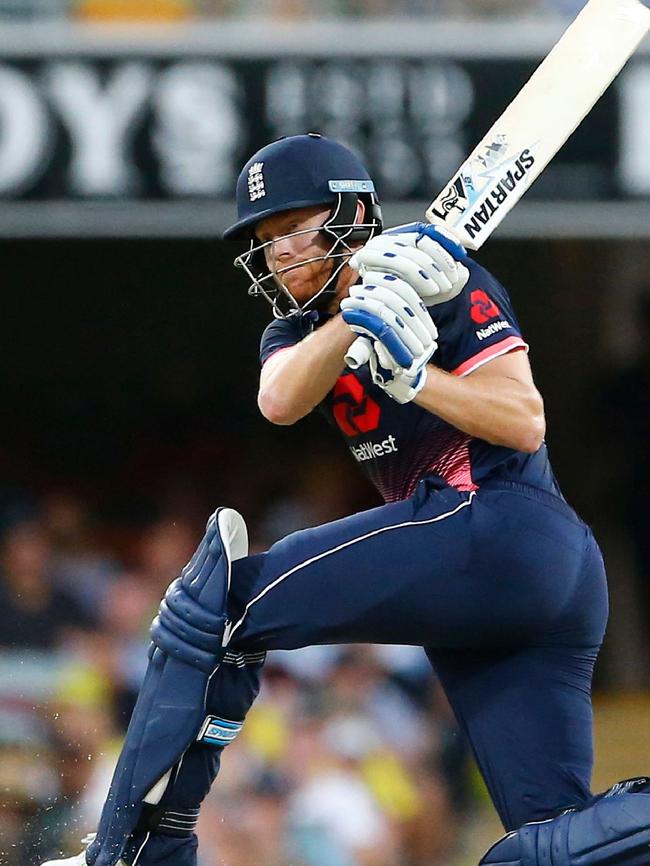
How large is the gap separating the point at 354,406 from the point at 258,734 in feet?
7.05

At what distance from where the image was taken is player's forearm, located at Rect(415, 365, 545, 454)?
97.7 inches

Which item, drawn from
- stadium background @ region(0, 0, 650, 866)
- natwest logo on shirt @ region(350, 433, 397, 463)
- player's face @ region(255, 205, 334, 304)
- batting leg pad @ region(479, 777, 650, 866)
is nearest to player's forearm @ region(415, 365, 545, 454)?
natwest logo on shirt @ region(350, 433, 397, 463)

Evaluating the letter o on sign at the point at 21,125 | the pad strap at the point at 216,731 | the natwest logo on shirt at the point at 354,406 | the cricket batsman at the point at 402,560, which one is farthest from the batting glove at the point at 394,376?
the letter o on sign at the point at 21,125

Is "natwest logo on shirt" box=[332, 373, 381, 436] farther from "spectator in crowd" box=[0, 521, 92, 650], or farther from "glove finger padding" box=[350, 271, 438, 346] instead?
"spectator in crowd" box=[0, 521, 92, 650]

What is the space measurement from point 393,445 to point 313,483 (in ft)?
11.6

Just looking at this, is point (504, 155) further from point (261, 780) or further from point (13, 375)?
point (13, 375)

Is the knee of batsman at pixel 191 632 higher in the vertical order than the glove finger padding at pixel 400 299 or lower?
lower

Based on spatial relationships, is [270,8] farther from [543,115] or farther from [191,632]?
[191,632]

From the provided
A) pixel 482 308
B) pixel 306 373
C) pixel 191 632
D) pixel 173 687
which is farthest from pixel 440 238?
pixel 173 687

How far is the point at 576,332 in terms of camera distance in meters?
7.07

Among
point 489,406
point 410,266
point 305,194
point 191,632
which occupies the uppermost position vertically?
point 305,194

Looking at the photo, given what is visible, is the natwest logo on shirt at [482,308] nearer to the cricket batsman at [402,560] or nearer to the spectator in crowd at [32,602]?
the cricket batsman at [402,560]

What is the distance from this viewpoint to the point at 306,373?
2.55 metres

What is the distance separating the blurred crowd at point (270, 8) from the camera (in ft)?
18.0
